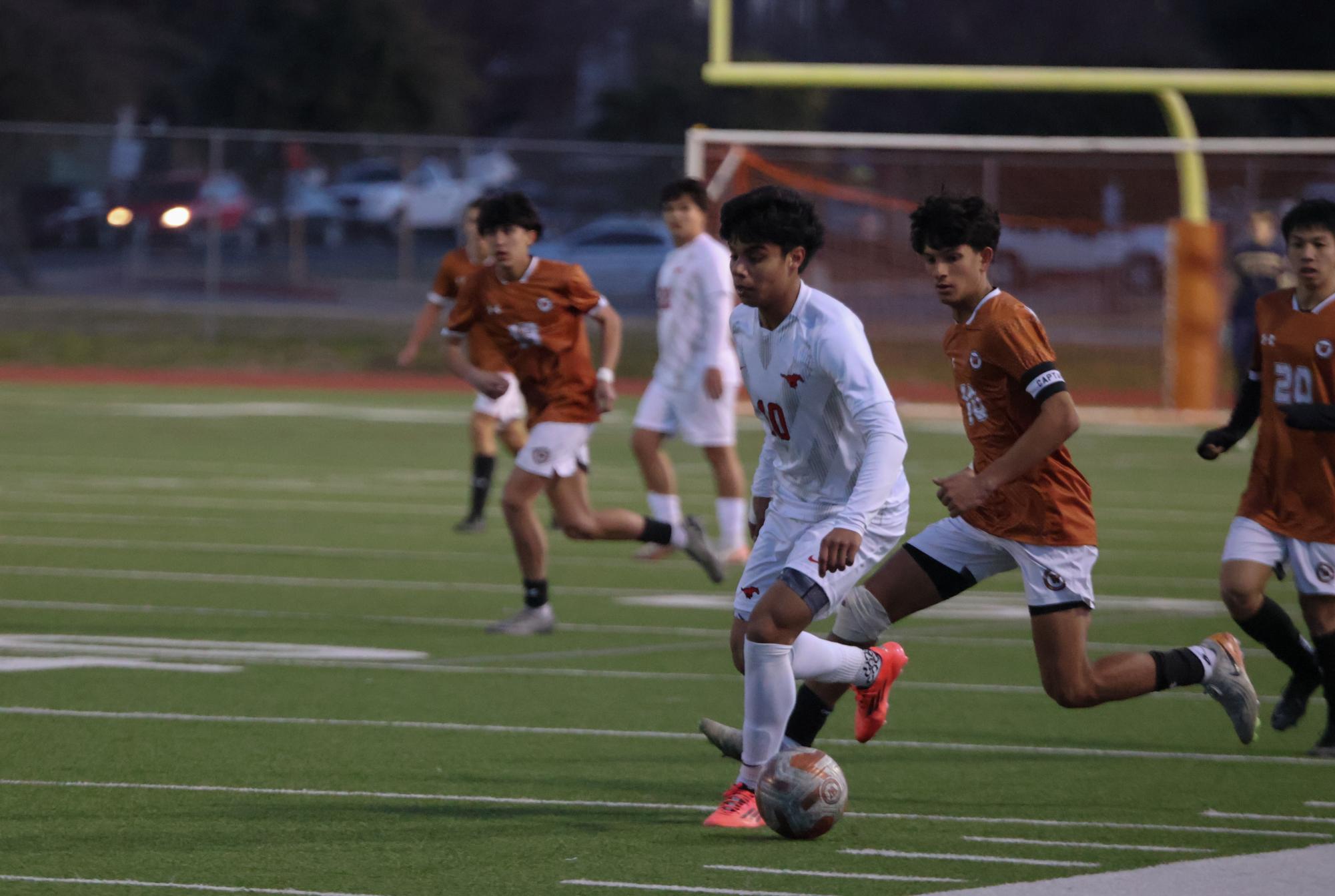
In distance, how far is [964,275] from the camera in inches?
258

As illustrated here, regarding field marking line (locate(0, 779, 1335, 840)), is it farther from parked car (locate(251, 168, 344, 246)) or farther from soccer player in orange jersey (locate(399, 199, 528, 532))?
parked car (locate(251, 168, 344, 246))

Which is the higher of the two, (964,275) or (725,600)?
(964,275)

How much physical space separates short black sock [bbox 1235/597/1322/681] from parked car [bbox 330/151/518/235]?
984 inches

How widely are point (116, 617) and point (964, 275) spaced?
18.3ft

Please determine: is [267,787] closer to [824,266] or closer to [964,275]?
[964,275]

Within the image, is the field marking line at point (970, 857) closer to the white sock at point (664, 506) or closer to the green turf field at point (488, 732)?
the green turf field at point (488, 732)

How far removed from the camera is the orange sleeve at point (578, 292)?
10.5 m

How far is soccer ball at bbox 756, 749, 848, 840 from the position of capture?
20.3 ft

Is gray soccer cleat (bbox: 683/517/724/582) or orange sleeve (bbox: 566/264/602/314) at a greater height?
orange sleeve (bbox: 566/264/602/314)

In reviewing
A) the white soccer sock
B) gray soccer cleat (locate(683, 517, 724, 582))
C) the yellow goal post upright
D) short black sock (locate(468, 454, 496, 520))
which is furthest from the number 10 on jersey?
the yellow goal post upright

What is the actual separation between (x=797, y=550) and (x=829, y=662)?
0.34m

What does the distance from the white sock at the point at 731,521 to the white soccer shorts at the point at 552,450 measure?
111 inches

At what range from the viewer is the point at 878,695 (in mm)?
6652

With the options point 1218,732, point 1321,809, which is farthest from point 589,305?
point 1321,809
